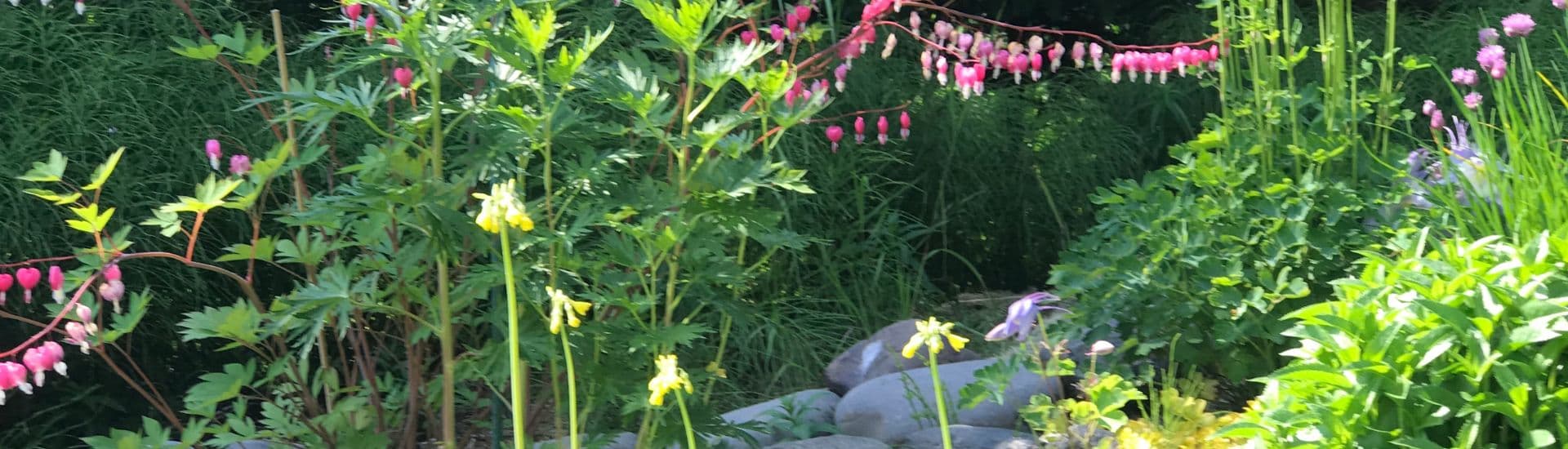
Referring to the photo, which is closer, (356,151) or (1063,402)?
(1063,402)

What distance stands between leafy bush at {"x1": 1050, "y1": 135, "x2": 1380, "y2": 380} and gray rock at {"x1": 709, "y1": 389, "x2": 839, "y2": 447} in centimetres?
67

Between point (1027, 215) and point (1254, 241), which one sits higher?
point (1254, 241)

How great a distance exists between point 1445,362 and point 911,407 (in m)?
1.40

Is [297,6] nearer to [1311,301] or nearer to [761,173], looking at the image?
[761,173]

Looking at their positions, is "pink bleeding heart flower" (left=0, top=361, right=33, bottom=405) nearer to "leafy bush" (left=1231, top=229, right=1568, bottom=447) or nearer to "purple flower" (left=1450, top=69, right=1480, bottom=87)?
"leafy bush" (left=1231, top=229, right=1568, bottom=447)

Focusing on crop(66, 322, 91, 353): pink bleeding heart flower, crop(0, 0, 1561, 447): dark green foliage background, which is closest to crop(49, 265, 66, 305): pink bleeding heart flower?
crop(66, 322, 91, 353): pink bleeding heart flower

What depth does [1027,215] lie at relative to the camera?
5070 mm

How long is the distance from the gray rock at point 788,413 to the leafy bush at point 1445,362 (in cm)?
130

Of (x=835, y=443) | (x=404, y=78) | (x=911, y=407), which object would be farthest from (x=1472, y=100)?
(x=404, y=78)

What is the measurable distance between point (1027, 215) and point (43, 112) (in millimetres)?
3102

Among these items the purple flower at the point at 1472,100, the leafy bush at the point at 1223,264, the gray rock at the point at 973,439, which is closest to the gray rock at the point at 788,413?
the gray rock at the point at 973,439

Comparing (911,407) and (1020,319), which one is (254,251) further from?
(911,407)

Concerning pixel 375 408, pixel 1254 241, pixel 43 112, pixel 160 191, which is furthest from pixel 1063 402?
pixel 43 112

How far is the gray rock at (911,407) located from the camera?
3318 mm
